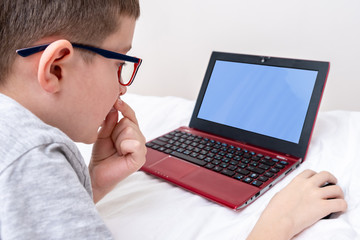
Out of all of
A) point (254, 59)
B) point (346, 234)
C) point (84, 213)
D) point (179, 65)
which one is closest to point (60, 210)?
point (84, 213)

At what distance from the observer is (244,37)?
3.64 ft

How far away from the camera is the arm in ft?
1.67

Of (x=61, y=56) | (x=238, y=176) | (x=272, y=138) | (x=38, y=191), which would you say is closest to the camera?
(x=38, y=191)

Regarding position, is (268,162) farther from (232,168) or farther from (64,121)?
(64,121)

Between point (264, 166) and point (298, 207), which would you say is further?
point (264, 166)

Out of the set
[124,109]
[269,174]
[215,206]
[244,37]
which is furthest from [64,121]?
[244,37]

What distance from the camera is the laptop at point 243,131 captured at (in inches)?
27.1

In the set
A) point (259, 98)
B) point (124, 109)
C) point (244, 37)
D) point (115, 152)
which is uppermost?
point (244, 37)

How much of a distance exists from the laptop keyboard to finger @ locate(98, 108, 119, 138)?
0.51 feet

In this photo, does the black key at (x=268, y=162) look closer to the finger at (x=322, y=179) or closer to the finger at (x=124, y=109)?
the finger at (x=322, y=179)

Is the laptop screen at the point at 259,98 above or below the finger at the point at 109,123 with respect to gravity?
above

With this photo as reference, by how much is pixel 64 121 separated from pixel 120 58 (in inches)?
5.6

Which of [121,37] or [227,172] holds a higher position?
[121,37]

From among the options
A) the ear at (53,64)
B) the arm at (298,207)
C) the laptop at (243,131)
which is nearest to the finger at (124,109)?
the laptop at (243,131)
